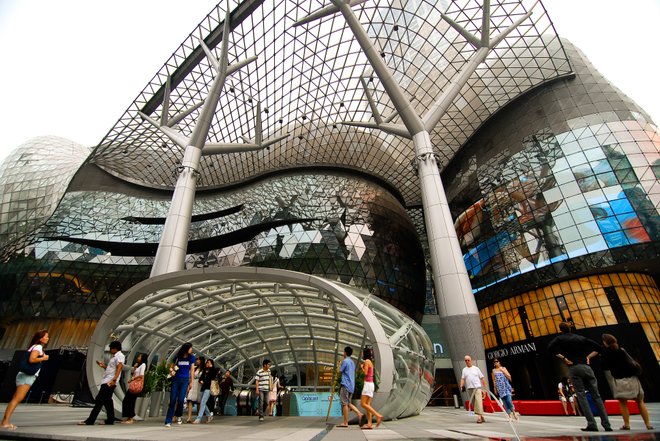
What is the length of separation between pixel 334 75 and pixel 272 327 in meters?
29.0

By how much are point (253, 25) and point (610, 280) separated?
38.3 metres

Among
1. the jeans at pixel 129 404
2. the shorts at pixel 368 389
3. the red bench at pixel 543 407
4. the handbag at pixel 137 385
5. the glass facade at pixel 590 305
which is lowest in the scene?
the red bench at pixel 543 407

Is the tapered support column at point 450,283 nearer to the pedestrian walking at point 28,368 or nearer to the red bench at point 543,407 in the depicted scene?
the red bench at point 543,407

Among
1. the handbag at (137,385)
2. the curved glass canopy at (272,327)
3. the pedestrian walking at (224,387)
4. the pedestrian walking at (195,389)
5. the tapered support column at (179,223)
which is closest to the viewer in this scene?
the handbag at (137,385)

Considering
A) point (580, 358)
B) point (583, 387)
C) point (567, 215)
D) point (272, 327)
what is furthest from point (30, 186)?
point (567, 215)

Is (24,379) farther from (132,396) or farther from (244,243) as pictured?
(244,243)

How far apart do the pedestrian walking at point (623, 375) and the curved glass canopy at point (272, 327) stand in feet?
14.8

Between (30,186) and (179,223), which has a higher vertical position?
(30,186)

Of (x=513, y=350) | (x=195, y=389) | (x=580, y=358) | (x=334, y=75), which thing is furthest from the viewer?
(x=334, y=75)

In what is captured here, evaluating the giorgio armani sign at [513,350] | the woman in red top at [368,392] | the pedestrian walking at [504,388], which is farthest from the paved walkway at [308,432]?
the giorgio armani sign at [513,350]

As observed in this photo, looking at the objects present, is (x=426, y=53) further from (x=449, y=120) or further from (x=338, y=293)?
(x=338, y=293)

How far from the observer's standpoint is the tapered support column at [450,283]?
1680 centimetres

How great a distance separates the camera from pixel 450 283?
58.7 feet

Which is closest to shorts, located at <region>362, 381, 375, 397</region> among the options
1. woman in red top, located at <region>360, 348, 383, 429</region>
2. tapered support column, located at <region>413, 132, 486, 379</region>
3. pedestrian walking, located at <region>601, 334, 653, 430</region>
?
woman in red top, located at <region>360, 348, 383, 429</region>
